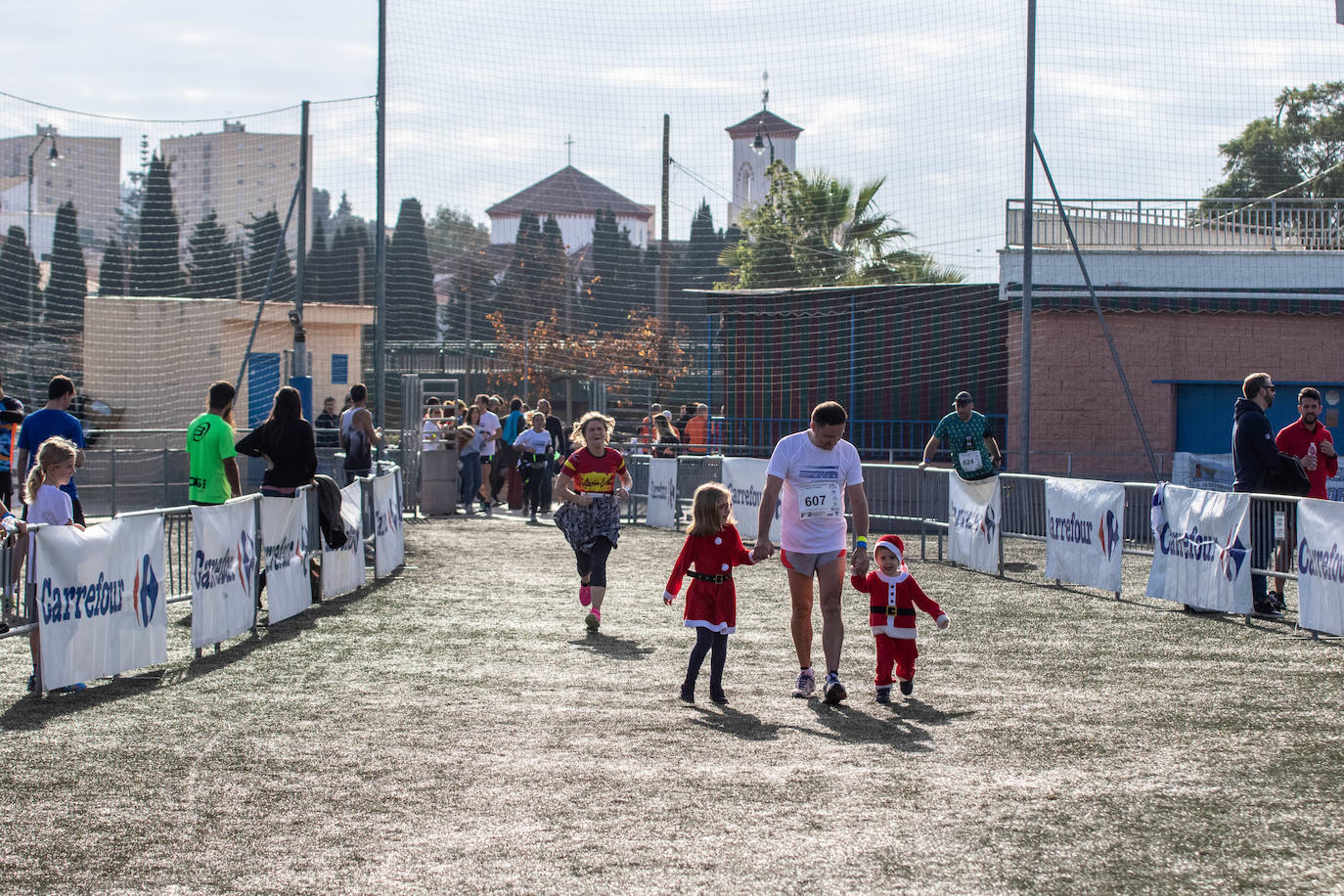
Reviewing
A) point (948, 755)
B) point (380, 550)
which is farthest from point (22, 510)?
point (948, 755)

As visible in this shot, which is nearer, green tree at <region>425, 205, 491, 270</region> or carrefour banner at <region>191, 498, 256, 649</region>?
carrefour banner at <region>191, 498, 256, 649</region>

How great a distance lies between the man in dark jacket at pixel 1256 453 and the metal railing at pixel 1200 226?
1017cm

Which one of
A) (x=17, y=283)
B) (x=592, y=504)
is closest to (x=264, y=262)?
(x=17, y=283)

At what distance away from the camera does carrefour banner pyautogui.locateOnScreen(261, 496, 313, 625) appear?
10.3 m

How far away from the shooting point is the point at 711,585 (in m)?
7.89

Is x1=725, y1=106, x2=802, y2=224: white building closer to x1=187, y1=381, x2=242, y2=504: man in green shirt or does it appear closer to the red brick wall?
the red brick wall

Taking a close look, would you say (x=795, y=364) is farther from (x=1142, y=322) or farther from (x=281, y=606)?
(x=281, y=606)

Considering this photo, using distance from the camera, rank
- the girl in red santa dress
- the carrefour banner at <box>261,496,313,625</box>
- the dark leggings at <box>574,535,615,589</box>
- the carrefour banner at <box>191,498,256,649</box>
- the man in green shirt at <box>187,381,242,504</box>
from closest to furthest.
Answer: the girl in red santa dress, the carrefour banner at <box>191,498,256,649</box>, the carrefour banner at <box>261,496,313,625</box>, the man in green shirt at <box>187,381,242,504</box>, the dark leggings at <box>574,535,615,589</box>

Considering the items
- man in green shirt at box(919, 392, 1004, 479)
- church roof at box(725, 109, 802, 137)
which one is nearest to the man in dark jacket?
man in green shirt at box(919, 392, 1004, 479)

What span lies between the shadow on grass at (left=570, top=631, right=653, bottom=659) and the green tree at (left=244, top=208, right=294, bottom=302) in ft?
52.8

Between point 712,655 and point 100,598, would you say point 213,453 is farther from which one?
point 712,655

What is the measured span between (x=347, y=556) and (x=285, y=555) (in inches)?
71.9

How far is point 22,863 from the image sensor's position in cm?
480

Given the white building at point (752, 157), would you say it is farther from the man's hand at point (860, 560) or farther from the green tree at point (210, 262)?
the man's hand at point (860, 560)
